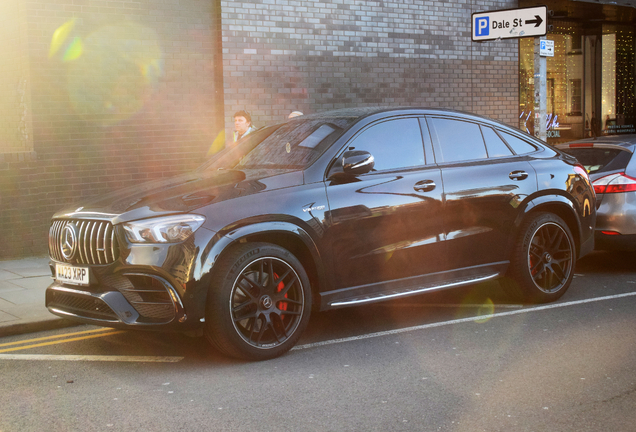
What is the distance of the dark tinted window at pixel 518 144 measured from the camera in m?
6.93

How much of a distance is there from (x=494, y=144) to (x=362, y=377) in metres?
2.86

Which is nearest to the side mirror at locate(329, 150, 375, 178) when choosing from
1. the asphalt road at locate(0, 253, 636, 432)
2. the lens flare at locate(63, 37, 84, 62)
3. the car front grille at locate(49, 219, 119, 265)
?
the asphalt road at locate(0, 253, 636, 432)

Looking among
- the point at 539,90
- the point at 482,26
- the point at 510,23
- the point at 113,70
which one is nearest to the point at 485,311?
the point at 539,90

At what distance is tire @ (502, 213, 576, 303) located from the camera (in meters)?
6.70

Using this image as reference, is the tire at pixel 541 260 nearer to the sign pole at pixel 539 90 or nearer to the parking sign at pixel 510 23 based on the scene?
the sign pole at pixel 539 90

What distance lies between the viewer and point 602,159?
8.45 metres

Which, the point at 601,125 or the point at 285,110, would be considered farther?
the point at 601,125

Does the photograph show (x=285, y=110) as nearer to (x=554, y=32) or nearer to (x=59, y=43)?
(x=59, y=43)

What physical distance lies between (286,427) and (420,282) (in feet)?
7.65

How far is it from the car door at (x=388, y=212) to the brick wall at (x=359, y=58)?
621 cm

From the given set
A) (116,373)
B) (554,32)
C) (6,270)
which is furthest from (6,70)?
(554,32)

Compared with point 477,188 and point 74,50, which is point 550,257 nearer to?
point 477,188

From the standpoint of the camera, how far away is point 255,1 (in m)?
12.1

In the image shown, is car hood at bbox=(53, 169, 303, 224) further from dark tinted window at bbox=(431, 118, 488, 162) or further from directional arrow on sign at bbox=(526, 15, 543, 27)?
directional arrow on sign at bbox=(526, 15, 543, 27)
